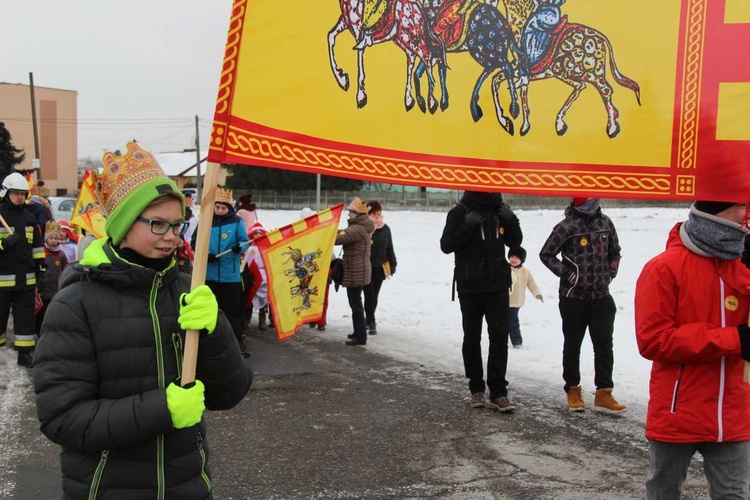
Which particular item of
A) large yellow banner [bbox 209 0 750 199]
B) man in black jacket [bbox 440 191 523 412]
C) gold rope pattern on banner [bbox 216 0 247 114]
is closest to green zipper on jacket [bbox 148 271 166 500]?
large yellow banner [bbox 209 0 750 199]

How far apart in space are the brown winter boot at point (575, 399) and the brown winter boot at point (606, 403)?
0.45 feet

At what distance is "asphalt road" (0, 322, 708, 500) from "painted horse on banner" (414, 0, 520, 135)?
8.85 feet

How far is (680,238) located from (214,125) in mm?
2296

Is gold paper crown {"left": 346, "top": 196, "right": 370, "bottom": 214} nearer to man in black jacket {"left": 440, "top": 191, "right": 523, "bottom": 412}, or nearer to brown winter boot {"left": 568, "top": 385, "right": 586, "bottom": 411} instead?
man in black jacket {"left": 440, "top": 191, "right": 523, "bottom": 412}

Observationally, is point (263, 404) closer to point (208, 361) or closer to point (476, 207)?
point (476, 207)

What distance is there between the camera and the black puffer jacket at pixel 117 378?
Answer: 8.77 feet

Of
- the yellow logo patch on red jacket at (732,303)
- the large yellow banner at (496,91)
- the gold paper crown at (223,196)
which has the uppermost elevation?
the large yellow banner at (496,91)

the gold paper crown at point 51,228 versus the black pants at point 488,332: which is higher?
the gold paper crown at point 51,228

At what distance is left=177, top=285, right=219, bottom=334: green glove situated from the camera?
109 inches

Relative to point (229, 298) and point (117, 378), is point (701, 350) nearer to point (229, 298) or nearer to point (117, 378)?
point (117, 378)

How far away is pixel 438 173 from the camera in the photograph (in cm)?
364

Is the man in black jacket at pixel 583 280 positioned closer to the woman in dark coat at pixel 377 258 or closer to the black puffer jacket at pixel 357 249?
the black puffer jacket at pixel 357 249

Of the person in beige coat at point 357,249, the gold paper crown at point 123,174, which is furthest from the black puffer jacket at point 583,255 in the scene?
the gold paper crown at point 123,174

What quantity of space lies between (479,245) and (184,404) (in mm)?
4678
